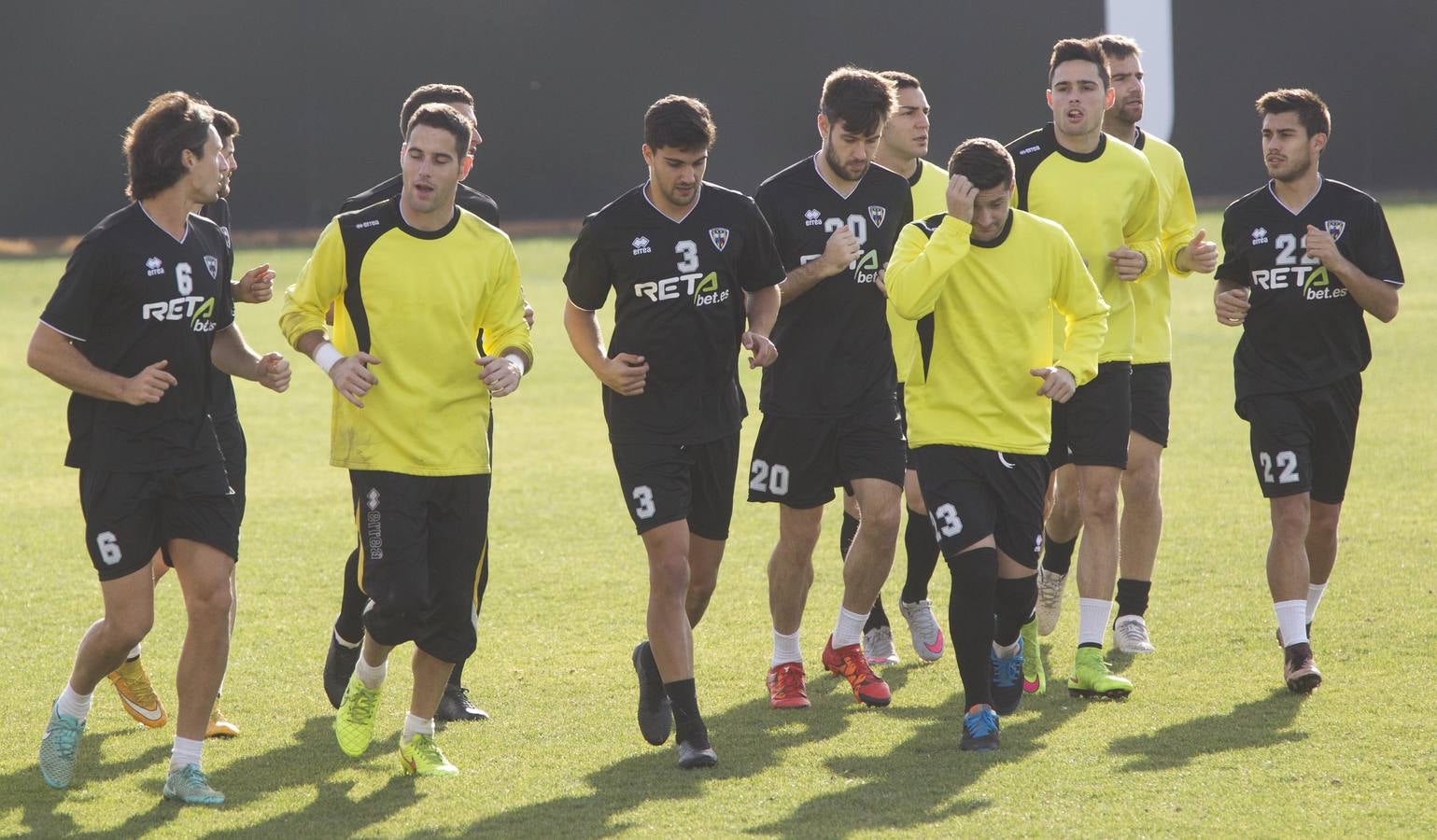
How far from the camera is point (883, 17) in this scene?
25.9 m

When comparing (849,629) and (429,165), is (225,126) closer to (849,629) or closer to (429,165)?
(429,165)

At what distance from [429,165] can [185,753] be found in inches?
72.8

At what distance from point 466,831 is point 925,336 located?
2145 mm

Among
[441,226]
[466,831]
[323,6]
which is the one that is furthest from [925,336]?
[323,6]

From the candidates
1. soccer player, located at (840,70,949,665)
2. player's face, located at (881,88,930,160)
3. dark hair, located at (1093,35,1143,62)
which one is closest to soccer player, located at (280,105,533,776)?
soccer player, located at (840,70,949,665)

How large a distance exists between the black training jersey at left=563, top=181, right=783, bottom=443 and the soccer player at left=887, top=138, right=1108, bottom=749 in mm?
571

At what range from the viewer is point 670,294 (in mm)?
5410

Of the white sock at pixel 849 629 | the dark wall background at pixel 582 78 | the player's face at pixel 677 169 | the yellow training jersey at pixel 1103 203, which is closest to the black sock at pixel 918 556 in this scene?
the white sock at pixel 849 629

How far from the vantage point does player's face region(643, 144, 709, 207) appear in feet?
17.2

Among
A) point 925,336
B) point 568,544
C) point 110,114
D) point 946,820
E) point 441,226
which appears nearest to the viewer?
point 946,820

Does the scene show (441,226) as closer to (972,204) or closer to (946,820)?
(972,204)

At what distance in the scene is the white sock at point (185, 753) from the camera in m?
4.82

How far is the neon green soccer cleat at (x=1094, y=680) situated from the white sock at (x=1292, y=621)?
22.9 inches

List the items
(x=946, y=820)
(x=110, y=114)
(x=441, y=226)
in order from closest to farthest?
(x=946, y=820) → (x=441, y=226) → (x=110, y=114)
